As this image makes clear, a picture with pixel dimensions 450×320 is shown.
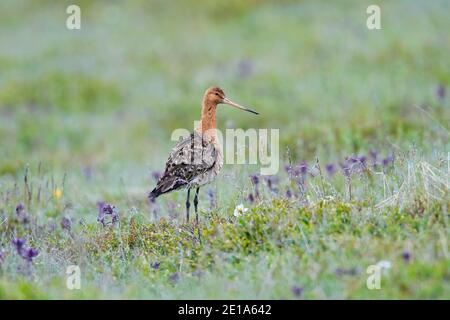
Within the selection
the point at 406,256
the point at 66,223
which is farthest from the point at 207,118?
the point at 406,256

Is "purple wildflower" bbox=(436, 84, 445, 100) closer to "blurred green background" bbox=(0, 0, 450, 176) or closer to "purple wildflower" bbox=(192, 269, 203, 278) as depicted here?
"blurred green background" bbox=(0, 0, 450, 176)

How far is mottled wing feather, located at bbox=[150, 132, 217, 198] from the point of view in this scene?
876 centimetres

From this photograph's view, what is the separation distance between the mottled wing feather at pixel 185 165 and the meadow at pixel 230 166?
1.04 feet

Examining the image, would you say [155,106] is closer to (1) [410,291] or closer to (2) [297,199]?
(2) [297,199]

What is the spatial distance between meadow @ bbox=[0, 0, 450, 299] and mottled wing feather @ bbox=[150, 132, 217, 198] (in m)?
0.32

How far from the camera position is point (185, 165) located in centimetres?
885

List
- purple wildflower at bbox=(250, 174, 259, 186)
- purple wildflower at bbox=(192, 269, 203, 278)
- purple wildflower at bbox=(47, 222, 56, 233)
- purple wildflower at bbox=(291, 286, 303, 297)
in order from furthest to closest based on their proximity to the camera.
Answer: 1. purple wildflower at bbox=(47, 222, 56, 233)
2. purple wildflower at bbox=(250, 174, 259, 186)
3. purple wildflower at bbox=(192, 269, 203, 278)
4. purple wildflower at bbox=(291, 286, 303, 297)

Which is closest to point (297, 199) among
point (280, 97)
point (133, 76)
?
point (280, 97)

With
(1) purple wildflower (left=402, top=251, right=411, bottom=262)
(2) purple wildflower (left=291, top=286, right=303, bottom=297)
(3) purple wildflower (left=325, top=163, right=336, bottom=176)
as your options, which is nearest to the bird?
(3) purple wildflower (left=325, top=163, right=336, bottom=176)

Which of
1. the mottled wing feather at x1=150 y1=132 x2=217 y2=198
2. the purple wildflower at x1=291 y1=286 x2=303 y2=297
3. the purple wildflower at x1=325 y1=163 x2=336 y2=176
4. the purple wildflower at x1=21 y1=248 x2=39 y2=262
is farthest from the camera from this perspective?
the purple wildflower at x1=325 y1=163 x2=336 y2=176

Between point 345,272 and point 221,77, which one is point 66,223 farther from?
point 221,77

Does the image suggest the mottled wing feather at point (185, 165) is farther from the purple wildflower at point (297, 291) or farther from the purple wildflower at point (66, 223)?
the purple wildflower at point (297, 291)
